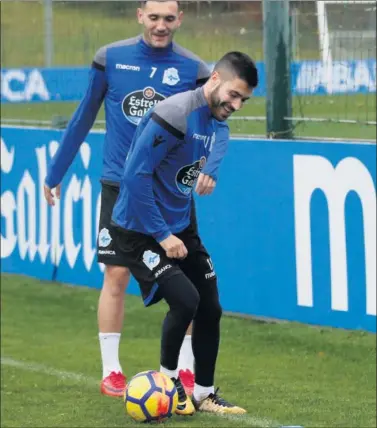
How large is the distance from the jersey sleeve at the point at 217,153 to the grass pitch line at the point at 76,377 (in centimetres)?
124

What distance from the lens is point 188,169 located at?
6.45m

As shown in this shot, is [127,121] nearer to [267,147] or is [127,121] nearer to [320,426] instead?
[320,426]

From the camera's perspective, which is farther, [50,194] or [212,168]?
[50,194]

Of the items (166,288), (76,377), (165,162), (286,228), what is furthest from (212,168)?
(286,228)

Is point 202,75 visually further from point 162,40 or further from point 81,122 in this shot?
point 81,122

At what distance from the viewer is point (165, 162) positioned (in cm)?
639

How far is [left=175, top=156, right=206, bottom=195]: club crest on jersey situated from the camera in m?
6.45

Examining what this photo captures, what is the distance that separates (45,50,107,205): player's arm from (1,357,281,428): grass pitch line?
47.9 inches

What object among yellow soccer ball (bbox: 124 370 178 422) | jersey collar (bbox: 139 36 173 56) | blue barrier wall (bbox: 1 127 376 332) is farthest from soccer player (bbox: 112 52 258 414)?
blue barrier wall (bbox: 1 127 376 332)

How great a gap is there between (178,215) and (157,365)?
2.07 m

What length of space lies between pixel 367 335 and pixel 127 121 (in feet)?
8.57

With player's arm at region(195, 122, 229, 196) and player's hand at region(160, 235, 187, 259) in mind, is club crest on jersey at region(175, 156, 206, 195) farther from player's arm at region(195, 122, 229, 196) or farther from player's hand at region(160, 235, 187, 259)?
player's hand at region(160, 235, 187, 259)

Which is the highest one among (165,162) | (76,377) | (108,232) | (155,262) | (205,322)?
(165,162)

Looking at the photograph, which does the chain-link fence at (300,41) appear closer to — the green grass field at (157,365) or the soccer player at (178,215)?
the green grass field at (157,365)
